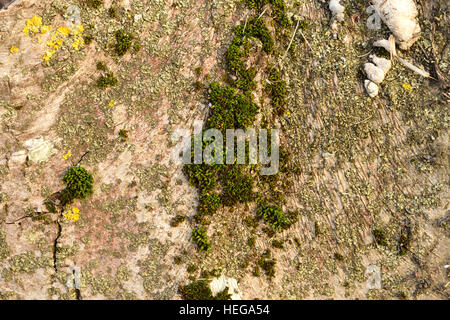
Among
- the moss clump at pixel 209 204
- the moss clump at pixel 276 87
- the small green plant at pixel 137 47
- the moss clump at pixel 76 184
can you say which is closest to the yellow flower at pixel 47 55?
the small green plant at pixel 137 47

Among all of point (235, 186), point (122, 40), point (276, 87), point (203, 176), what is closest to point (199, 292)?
point (235, 186)

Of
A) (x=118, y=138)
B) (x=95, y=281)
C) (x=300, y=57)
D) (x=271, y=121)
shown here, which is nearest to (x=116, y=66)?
(x=118, y=138)

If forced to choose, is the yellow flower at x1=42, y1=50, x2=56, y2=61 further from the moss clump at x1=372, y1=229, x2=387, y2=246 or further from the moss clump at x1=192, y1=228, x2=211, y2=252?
the moss clump at x1=372, y1=229, x2=387, y2=246

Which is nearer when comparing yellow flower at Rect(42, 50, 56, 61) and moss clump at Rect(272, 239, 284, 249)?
yellow flower at Rect(42, 50, 56, 61)

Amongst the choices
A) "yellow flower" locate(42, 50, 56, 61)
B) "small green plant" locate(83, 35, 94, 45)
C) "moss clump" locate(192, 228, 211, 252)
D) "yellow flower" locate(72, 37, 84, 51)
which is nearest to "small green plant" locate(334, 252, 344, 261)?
"moss clump" locate(192, 228, 211, 252)

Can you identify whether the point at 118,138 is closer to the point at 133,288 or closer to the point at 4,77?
the point at 4,77

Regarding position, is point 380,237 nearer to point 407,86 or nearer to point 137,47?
point 407,86
